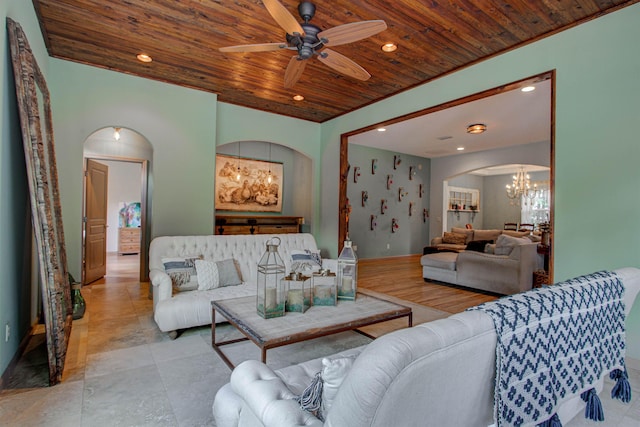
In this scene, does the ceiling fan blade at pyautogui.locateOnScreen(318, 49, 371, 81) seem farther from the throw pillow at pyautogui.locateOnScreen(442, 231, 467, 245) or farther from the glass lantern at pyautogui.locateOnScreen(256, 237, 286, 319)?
the throw pillow at pyautogui.locateOnScreen(442, 231, 467, 245)

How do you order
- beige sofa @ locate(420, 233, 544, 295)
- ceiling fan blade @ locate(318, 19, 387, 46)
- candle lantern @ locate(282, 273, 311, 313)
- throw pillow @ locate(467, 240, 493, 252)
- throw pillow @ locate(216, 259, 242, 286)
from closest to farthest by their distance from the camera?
ceiling fan blade @ locate(318, 19, 387, 46)
candle lantern @ locate(282, 273, 311, 313)
throw pillow @ locate(216, 259, 242, 286)
beige sofa @ locate(420, 233, 544, 295)
throw pillow @ locate(467, 240, 493, 252)

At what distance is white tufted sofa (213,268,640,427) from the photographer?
0.80 metres

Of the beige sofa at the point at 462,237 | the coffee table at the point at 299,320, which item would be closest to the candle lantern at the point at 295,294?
the coffee table at the point at 299,320

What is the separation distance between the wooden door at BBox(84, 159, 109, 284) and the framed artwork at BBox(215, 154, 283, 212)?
2.01 metres

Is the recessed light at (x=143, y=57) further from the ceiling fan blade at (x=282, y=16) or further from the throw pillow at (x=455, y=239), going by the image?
the throw pillow at (x=455, y=239)

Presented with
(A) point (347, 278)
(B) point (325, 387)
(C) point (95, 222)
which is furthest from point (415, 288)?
(C) point (95, 222)

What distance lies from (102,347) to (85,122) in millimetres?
2833

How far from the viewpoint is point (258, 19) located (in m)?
3.05

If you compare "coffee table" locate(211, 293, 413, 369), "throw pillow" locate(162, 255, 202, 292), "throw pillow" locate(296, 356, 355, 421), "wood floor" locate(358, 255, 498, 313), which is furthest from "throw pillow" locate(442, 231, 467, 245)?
"throw pillow" locate(296, 356, 355, 421)

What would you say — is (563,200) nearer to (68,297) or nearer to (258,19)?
(258,19)

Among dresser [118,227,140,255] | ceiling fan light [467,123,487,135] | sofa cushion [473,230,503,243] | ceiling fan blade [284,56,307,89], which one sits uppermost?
ceiling fan light [467,123,487,135]

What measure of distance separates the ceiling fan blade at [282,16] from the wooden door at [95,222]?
4.59 m

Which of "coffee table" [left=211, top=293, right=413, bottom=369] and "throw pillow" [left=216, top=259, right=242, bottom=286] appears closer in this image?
"coffee table" [left=211, top=293, right=413, bottom=369]

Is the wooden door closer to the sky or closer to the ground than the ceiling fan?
closer to the ground
